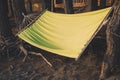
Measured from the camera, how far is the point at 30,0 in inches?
722

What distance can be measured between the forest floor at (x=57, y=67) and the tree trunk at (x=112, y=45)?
61 cm

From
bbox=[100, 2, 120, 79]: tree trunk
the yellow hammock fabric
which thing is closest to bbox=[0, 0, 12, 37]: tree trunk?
the yellow hammock fabric

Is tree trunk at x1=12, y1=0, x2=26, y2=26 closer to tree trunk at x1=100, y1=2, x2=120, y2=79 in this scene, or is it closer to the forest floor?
the forest floor

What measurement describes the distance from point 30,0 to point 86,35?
11867 mm

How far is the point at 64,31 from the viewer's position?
318 inches

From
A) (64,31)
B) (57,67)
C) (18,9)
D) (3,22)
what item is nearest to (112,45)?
(64,31)

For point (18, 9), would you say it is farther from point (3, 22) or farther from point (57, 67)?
point (57, 67)

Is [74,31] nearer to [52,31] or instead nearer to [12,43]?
[52,31]

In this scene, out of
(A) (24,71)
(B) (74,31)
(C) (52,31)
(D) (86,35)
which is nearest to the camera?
(D) (86,35)

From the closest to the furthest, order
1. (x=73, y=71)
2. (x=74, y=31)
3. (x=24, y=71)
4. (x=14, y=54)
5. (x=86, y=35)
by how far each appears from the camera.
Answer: (x=86, y=35), (x=74, y=31), (x=73, y=71), (x=24, y=71), (x=14, y=54)

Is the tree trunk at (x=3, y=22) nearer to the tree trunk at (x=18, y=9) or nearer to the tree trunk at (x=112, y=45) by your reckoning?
the tree trunk at (x=18, y=9)

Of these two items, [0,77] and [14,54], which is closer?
[0,77]

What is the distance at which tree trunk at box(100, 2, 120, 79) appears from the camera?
7883mm

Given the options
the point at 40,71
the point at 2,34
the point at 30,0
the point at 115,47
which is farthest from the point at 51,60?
the point at 30,0
